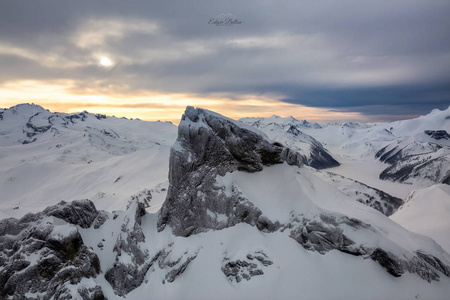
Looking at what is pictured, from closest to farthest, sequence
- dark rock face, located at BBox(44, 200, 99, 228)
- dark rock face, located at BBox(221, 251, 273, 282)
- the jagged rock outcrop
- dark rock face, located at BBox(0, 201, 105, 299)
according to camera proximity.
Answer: dark rock face, located at BBox(0, 201, 105, 299)
dark rock face, located at BBox(221, 251, 273, 282)
dark rock face, located at BBox(44, 200, 99, 228)
the jagged rock outcrop

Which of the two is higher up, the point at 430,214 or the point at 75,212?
the point at 75,212

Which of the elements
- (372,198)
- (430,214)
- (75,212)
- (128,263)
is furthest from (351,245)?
(372,198)

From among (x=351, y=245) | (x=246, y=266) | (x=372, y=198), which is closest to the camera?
(x=351, y=245)

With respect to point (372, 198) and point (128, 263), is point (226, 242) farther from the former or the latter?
point (372, 198)

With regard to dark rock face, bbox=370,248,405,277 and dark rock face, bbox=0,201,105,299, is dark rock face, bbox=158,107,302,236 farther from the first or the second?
dark rock face, bbox=370,248,405,277

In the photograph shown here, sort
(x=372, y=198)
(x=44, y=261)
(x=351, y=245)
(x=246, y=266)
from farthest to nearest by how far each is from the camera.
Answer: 1. (x=372, y=198)
2. (x=246, y=266)
3. (x=44, y=261)
4. (x=351, y=245)

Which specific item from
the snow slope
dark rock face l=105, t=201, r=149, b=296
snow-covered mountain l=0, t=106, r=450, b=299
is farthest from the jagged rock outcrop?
dark rock face l=105, t=201, r=149, b=296

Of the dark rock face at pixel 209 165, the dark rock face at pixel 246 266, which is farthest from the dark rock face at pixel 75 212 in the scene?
the dark rock face at pixel 246 266
